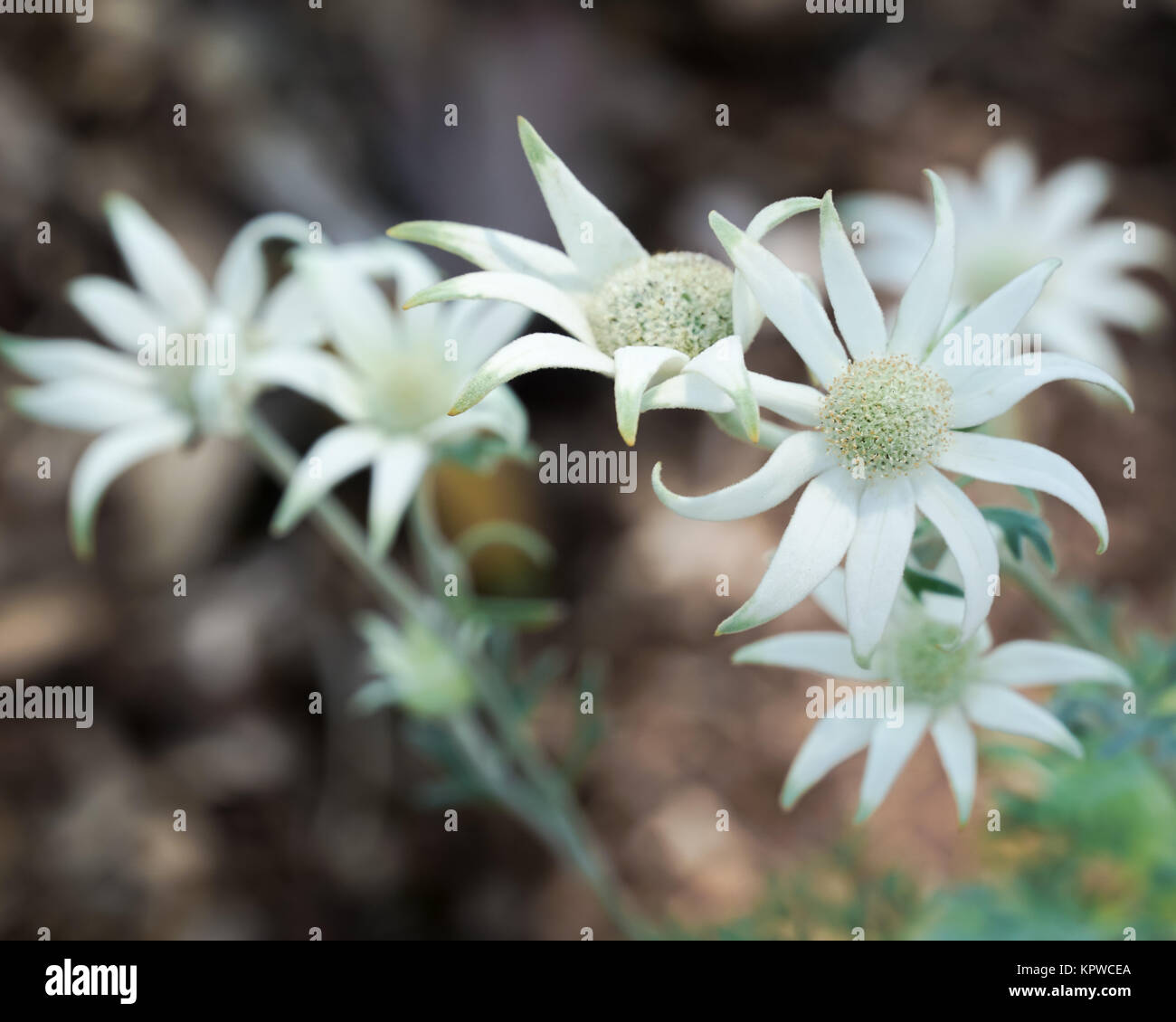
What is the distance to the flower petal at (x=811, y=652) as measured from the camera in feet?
5.90

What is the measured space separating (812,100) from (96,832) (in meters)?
4.31

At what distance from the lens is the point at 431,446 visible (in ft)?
6.54

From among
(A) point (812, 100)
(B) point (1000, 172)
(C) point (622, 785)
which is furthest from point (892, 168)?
(C) point (622, 785)

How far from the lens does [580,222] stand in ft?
5.18

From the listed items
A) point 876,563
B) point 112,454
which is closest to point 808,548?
point 876,563

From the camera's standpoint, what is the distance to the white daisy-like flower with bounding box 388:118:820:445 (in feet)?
4.16

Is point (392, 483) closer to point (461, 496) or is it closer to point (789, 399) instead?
point (789, 399)

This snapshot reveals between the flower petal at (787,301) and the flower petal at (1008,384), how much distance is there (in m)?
0.18

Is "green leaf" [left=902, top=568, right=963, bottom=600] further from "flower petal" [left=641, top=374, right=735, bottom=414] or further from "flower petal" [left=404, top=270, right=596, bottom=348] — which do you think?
"flower petal" [left=404, top=270, right=596, bottom=348]

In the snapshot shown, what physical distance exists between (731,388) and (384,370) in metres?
1.08

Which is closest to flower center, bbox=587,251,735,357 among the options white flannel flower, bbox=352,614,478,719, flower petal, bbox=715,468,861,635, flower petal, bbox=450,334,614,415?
flower petal, bbox=450,334,614,415

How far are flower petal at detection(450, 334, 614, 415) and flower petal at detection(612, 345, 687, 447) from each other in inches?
1.6

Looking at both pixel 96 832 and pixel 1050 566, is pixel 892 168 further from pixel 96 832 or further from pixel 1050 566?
A: pixel 96 832

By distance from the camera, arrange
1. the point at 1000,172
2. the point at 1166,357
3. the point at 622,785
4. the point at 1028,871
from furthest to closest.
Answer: the point at 1166,357
the point at 622,785
the point at 1000,172
the point at 1028,871
